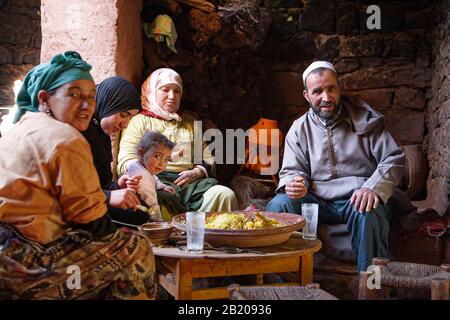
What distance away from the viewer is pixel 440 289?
6.56 feet

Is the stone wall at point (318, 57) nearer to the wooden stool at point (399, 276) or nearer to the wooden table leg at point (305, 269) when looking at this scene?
the wooden table leg at point (305, 269)

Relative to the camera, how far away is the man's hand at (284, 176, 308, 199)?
316cm

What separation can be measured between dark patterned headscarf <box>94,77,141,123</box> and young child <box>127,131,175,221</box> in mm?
230

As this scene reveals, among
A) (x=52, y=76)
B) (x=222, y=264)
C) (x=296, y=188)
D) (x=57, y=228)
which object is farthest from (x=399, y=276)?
(x=52, y=76)

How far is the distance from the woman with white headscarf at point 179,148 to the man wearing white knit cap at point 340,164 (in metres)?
0.52

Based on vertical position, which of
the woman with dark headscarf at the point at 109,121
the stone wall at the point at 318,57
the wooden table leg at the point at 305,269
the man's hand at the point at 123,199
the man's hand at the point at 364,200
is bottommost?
the wooden table leg at the point at 305,269

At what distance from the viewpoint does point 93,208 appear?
1.84 m

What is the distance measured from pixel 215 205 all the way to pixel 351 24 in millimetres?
2851

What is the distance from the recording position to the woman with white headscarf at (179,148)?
3467 millimetres

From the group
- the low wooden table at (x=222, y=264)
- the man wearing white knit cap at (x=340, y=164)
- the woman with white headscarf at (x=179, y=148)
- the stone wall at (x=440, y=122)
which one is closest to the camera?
the low wooden table at (x=222, y=264)

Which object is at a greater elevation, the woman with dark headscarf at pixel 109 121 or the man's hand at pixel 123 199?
the woman with dark headscarf at pixel 109 121

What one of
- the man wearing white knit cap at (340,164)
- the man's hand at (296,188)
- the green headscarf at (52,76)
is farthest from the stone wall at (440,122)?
the green headscarf at (52,76)

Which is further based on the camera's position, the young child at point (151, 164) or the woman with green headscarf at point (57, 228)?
the young child at point (151, 164)
